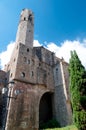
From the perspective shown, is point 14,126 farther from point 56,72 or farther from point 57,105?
point 56,72

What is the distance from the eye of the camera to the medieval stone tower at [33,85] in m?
20.9

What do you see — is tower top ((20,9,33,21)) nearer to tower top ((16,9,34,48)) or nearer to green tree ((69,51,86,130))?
tower top ((16,9,34,48))

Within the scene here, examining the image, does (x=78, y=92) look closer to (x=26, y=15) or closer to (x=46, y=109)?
(x=46, y=109)

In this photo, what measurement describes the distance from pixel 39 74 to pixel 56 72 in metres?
4.02

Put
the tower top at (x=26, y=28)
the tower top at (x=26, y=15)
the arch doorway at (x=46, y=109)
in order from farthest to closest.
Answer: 1. the tower top at (x=26, y=15)
2. the tower top at (x=26, y=28)
3. the arch doorway at (x=46, y=109)

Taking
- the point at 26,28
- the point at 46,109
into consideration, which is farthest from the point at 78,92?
the point at 26,28

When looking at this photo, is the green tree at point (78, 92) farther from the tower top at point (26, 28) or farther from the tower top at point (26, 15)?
the tower top at point (26, 15)

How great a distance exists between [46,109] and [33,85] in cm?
703

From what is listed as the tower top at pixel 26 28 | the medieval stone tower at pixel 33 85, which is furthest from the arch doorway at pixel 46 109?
the tower top at pixel 26 28

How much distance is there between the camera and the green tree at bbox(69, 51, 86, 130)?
46.3ft

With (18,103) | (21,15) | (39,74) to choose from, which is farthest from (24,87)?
(21,15)

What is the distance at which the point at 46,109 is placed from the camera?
28438 mm

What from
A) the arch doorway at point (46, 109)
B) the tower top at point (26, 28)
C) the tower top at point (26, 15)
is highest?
the tower top at point (26, 15)

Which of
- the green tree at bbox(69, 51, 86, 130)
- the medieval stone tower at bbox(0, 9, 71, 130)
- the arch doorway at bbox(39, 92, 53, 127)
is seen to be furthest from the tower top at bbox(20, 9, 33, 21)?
the green tree at bbox(69, 51, 86, 130)
